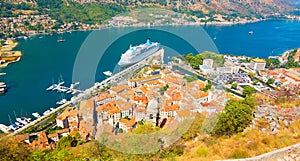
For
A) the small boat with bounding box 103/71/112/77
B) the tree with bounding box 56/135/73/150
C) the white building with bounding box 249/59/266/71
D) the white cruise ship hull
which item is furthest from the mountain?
the tree with bounding box 56/135/73/150

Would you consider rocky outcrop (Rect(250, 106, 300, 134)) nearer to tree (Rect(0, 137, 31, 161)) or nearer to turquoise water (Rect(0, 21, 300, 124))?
tree (Rect(0, 137, 31, 161))

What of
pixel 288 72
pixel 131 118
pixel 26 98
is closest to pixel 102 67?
pixel 26 98

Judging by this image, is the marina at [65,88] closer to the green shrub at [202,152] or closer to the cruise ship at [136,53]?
the cruise ship at [136,53]

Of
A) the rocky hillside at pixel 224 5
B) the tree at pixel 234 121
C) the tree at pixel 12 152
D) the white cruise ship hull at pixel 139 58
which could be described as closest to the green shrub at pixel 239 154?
the tree at pixel 234 121

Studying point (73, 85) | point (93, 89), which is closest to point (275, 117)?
point (93, 89)

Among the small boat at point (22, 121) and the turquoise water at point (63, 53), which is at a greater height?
the turquoise water at point (63, 53)

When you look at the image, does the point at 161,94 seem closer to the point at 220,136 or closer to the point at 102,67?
the point at 220,136
